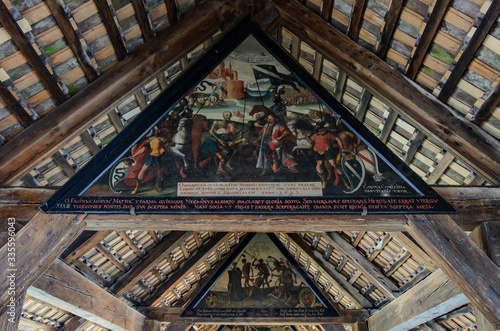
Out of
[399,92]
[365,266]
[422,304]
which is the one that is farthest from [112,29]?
[365,266]

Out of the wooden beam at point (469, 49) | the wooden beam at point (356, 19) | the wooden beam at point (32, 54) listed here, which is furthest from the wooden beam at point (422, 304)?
the wooden beam at point (32, 54)

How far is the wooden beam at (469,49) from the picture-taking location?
3198 mm

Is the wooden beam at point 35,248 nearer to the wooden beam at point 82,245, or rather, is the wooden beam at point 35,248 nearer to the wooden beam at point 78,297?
the wooden beam at point 78,297

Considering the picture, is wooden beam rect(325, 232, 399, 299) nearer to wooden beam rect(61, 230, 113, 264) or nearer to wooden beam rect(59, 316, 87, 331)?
wooden beam rect(61, 230, 113, 264)

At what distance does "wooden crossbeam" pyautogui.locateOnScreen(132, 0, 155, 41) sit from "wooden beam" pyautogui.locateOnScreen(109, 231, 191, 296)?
4101mm

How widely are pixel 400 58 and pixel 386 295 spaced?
4.69 m

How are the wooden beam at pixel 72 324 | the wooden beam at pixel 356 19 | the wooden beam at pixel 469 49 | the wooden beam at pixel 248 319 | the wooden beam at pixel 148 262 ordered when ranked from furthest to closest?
the wooden beam at pixel 248 319 → the wooden beam at pixel 148 262 → the wooden beam at pixel 72 324 → the wooden beam at pixel 356 19 → the wooden beam at pixel 469 49

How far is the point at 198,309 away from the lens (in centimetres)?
795

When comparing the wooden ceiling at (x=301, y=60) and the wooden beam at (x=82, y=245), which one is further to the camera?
the wooden beam at (x=82, y=245)

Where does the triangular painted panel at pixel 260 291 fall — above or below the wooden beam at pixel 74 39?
below

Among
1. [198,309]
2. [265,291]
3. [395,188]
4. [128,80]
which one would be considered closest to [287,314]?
[265,291]

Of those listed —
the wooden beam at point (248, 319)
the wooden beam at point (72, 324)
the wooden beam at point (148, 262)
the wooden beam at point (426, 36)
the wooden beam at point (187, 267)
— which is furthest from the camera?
the wooden beam at point (187, 267)

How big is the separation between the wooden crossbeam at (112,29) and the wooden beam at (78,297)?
265 centimetres

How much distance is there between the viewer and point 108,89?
420 centimetres
